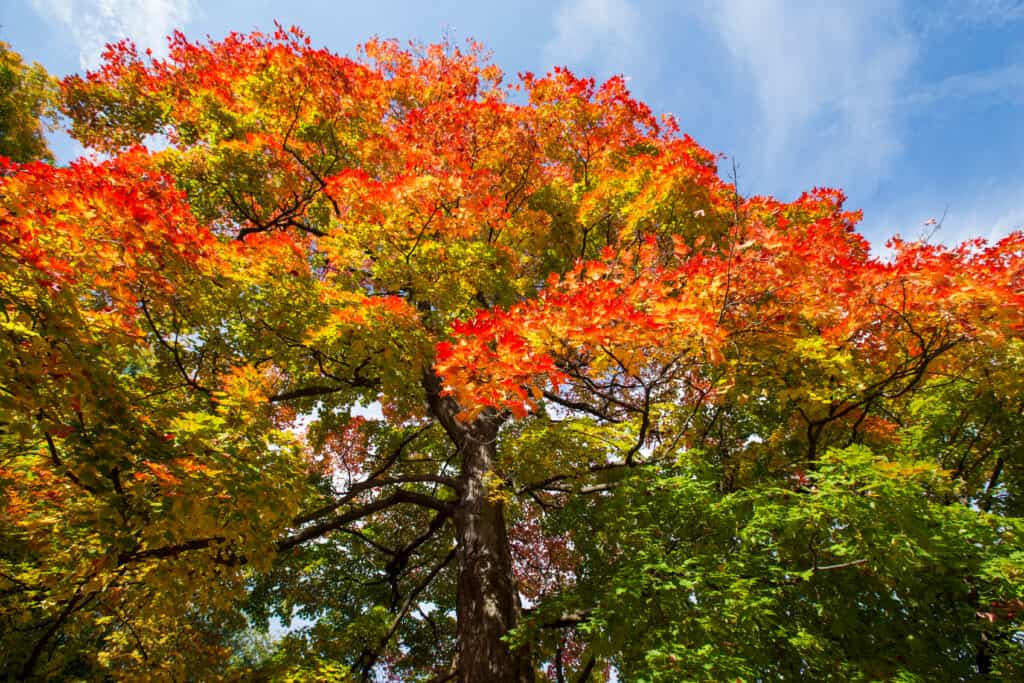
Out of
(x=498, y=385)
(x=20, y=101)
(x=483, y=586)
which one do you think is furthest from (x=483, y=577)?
(x=20, y=101)

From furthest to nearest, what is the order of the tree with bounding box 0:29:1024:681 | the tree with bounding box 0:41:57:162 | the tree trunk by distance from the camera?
the tree with bounding box 0:41:57:162
the tree trunk
the tree with bounding box 0:29:1024:681

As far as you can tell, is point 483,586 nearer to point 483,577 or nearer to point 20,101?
point 483,577

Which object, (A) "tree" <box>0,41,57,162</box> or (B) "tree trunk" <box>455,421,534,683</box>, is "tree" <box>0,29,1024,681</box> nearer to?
(B) "tree trunk" <box>455,421,534,683</box>

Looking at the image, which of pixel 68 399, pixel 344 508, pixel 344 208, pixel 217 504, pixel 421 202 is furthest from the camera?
pixel 344 508

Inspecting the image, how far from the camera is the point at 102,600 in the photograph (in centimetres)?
584

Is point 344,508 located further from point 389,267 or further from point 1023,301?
point 1023,301

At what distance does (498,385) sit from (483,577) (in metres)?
3.08

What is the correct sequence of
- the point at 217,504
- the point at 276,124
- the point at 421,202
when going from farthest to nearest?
the point at 276,124 → the point at 421,202 → the point at 217,504

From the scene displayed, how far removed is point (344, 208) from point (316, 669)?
6.17 m

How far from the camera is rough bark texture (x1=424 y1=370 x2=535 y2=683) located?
16.9 ft

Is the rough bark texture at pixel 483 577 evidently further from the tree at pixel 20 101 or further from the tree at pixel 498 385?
the tree at pixel 20 101

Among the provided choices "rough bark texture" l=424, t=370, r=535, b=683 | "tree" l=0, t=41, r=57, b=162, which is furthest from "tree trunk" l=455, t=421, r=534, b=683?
"tree" l=0, t=41, r=57, b=162

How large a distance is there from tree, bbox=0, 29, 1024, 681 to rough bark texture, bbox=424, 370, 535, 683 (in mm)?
38

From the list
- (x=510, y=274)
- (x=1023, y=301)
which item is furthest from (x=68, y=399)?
(x=1023, y=301)
